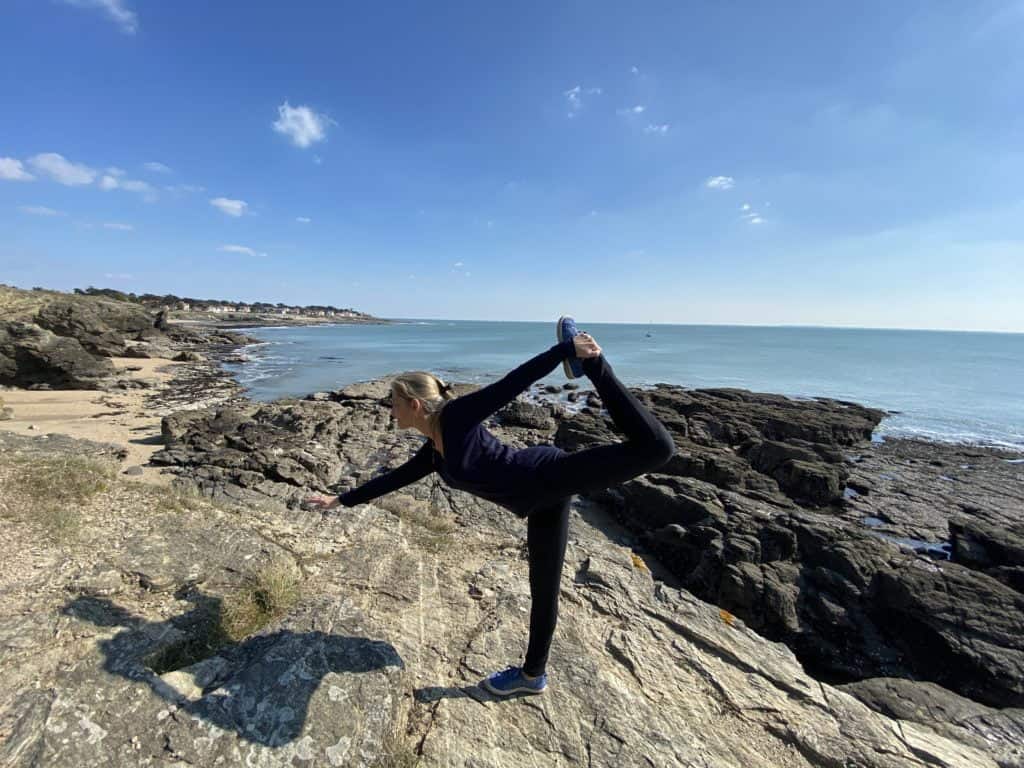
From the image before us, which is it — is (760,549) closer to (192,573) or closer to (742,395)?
(192,573)

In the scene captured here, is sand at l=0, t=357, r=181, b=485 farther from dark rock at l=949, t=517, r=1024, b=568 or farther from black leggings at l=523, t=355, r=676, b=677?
dark rock at l=949, t=517, r=1024, b=568

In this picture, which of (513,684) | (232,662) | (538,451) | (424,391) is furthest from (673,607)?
(232,662)

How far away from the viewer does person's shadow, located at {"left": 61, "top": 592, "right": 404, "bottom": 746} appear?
276cm

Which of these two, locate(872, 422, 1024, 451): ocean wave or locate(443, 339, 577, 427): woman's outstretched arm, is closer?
locate(443, 339, 577, 427): woman's outstretched arm

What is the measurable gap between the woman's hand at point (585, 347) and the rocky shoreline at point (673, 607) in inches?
100

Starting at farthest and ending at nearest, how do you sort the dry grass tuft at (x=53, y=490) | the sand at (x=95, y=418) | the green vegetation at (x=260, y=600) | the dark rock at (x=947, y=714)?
the sand at (x=95, y=418) < the dry grass tuft at (x=53, y=490) < the dark rock at (x=947, y=714) < the green vegetation at (x=260, y=600)

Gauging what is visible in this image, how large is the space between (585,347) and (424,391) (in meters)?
1.01

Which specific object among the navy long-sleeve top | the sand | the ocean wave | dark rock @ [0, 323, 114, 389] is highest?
the navy long-sleeve top

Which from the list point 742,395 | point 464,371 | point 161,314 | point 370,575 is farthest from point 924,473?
point 161,314

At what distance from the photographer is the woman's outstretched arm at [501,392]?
2.46 meters

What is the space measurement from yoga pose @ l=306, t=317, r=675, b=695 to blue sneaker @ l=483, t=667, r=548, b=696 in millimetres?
641

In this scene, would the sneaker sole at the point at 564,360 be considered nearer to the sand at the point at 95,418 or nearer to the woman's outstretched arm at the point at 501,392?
the woman's outstretched arm at the point at 501,392

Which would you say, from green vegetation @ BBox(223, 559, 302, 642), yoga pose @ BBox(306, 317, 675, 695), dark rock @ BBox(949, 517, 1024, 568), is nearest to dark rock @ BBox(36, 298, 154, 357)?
green vegetation @ BBox(223, 559, 302, 642)

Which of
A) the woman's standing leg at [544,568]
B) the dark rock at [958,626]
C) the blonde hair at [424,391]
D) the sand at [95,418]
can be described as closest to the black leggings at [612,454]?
the woman's standing leg at [544,568]
